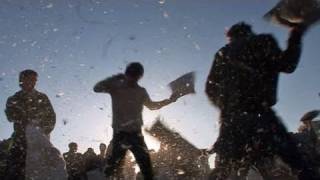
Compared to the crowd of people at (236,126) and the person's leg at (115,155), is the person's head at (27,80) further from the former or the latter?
the person's leg at (115,155)

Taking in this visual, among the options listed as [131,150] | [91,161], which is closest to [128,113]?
[131,150]

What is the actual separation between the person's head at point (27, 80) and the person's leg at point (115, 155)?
4.00 ft

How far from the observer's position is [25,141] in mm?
5273

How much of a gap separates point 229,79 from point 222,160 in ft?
2.31

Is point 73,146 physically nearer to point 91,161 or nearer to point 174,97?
point 91,161

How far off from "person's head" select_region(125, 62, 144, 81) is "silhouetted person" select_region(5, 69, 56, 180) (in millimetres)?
992

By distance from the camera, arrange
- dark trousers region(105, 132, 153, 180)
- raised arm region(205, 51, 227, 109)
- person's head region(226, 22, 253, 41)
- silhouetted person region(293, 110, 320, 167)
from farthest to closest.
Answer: silhouetted person region(293, 110, 320, 167)
dark trousers region(105, 132, 153, 180)
person's head region(226, 22, 253, 41)
raised arm region(205, 51, 227, 109)

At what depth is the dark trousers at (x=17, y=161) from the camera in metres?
5.21

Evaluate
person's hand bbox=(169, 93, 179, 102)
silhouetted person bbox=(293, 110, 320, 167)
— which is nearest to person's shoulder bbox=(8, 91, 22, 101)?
person's hand bbox=(169, 93, 179, 102)

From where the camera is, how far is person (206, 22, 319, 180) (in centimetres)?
401

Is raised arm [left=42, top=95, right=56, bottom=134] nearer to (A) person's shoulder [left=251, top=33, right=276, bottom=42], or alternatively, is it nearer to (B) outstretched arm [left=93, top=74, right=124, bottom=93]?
(B) outstretched arm [left=93, top=74, right=124, bottom=93]

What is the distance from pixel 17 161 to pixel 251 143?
2.61 metres

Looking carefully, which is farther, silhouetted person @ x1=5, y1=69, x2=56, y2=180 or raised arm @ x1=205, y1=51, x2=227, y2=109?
silhouetted person @ x1=5, y1=69, x2=56, y2=180

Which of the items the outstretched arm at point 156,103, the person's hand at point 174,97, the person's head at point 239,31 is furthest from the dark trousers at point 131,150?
the person's head at point 239,31
